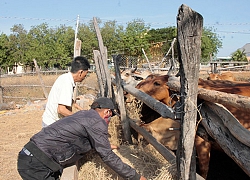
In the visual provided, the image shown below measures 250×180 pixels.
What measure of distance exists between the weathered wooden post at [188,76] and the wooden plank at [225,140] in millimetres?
224

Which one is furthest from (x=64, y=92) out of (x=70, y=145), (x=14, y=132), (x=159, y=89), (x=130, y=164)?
(x=14, y=132)

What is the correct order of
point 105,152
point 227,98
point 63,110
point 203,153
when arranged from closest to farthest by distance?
1. point 227,98
2. point 105,152
3. point 63,110
4. point 203,153

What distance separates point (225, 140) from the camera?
2500mm

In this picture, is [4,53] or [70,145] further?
[4,53]

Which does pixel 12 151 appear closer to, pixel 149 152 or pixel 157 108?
pixel 149 152

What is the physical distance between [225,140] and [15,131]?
24.4 feet

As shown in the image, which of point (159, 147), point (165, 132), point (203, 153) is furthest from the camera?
point (165, 132)

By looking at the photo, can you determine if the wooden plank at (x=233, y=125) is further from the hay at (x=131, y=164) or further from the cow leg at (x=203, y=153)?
the cow leg at (x=203, y=153)

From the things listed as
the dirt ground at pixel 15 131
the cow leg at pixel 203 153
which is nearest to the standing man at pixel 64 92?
the cow leg at pixel 203 153

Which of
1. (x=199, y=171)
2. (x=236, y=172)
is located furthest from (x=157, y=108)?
(x=236, y=172)

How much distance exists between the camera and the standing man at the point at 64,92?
384 cm

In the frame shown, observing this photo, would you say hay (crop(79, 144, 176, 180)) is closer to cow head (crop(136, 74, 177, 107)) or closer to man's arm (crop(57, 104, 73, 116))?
man's arm (crop(57, 104, 73, 116))

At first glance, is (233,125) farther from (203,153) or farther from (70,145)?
(203,153)

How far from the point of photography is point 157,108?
3258mm
